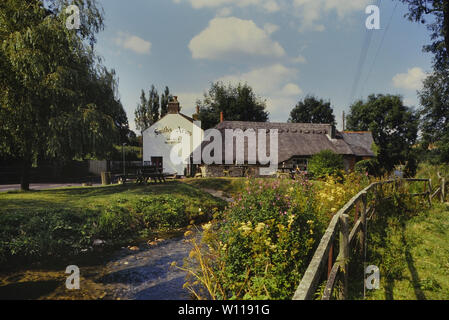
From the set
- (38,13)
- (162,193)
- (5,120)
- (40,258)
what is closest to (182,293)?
(40,258)

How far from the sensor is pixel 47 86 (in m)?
11.7

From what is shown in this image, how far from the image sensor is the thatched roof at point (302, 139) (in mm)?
27734

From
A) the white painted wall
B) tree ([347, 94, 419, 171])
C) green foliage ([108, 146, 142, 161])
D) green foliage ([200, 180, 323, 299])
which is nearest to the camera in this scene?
green foliage ([200, 180, 323, 299])

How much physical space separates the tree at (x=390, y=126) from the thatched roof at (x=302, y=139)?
944cm

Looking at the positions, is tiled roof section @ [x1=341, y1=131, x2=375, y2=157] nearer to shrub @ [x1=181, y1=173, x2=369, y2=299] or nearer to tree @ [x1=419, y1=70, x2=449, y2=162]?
tree @ [x1=419, y1=70, x2=449, y2=162]

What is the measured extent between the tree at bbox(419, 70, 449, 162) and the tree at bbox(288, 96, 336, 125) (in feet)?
68.2

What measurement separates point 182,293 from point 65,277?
287 cm

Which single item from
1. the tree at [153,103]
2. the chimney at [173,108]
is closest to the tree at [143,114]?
the tree at [153,103]

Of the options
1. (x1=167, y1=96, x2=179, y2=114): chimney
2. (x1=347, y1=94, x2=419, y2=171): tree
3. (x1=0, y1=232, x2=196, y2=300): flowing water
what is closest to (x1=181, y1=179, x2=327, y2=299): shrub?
(x1=0, y1=232, x2=196, y2=300): flowing water

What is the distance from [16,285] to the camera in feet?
18.7

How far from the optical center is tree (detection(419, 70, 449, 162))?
24844 millimetres

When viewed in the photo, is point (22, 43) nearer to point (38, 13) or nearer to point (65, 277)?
point (38, 13)

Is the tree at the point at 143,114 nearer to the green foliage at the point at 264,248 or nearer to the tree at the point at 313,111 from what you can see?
the tree at the point at 313,111
